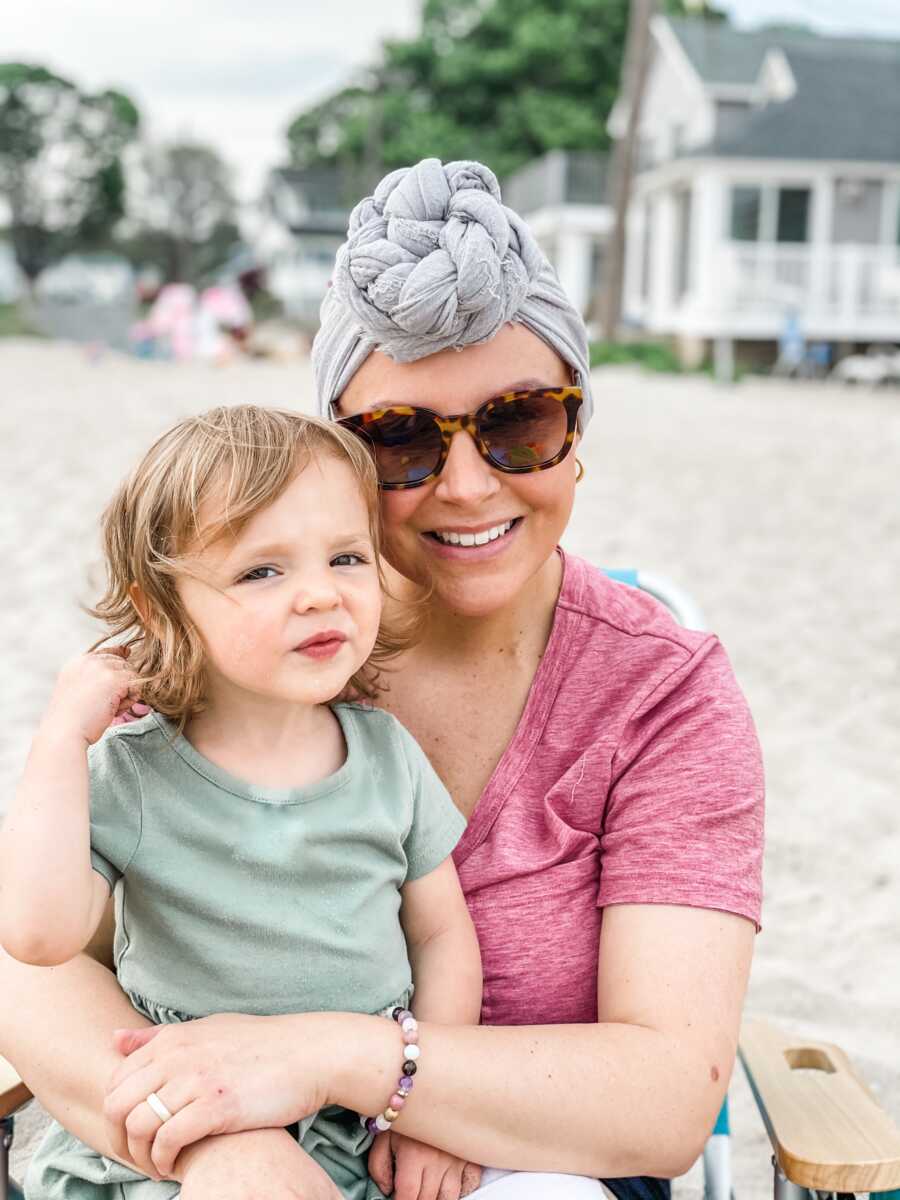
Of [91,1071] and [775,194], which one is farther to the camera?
[775,194]

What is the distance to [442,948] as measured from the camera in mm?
1812

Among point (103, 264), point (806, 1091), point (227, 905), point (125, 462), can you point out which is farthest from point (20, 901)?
point (103, 264)

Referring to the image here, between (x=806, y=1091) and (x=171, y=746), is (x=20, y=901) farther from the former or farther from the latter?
(x=806, y=1091)

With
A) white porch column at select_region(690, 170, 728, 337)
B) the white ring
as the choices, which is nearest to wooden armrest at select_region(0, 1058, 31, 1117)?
the white ring

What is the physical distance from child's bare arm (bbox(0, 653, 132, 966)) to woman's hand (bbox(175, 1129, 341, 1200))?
0.95 feet

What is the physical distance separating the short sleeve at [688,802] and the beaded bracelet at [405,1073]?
0.36m

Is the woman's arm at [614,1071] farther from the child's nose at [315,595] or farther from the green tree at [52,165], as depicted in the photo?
the green tree at [52,165]

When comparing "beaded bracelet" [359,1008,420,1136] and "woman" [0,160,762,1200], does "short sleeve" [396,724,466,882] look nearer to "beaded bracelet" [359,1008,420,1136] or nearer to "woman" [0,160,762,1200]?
"woman" [0,160,762,1200]

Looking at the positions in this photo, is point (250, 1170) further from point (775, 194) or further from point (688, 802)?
point (775, 194)

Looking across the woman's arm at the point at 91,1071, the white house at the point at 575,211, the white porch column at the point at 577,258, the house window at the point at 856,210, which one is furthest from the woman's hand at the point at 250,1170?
the white porch column at the point at 577,258

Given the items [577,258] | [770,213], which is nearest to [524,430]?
[770,213]

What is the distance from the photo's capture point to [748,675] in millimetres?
6414

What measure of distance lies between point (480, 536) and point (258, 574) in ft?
1.26

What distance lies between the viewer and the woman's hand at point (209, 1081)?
1488 millimetres
